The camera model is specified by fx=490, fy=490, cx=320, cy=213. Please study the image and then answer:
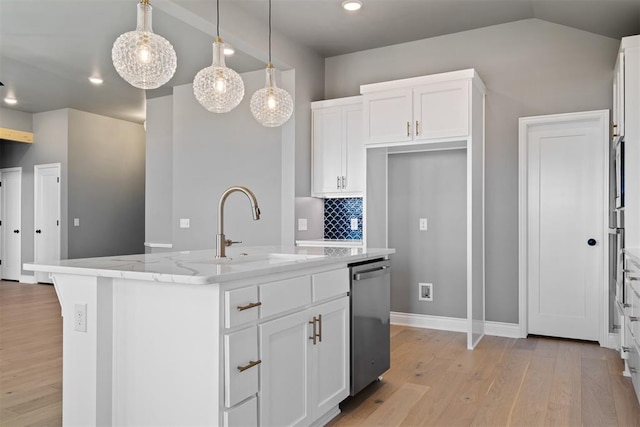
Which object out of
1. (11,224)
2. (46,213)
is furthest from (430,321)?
(11,224)

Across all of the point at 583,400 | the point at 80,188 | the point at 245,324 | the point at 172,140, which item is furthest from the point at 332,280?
the point at 80,188

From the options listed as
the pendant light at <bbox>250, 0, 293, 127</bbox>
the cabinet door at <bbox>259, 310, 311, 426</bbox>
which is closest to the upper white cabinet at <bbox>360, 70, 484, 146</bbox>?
the pendant light at <bbox>250, 0, 293, 127</bbox>

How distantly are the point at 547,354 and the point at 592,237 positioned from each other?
3.74ft

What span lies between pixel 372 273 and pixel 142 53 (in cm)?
178

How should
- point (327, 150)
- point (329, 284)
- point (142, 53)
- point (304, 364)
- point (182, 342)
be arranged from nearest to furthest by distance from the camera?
point (182, 342), point (304, 364), point (142, 53), point (329, 284), point (327, 150)

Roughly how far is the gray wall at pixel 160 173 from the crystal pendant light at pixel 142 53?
13.3 feet

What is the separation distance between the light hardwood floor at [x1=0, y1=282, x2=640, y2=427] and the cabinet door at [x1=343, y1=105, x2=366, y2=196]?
1520 mm

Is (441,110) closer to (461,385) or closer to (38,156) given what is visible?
(461,385)

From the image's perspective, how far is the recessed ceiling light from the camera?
4.10 m

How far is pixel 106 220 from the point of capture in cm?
843

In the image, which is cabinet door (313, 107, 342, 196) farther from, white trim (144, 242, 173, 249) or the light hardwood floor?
white trim (144, 242, 173, 249)

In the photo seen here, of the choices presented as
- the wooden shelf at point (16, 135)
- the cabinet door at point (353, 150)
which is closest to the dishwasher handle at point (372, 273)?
the cabinet door at point (353, 150)

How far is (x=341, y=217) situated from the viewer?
210 inches

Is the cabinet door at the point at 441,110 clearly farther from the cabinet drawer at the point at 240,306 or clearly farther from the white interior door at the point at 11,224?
the white interior door at the point at 11,224
